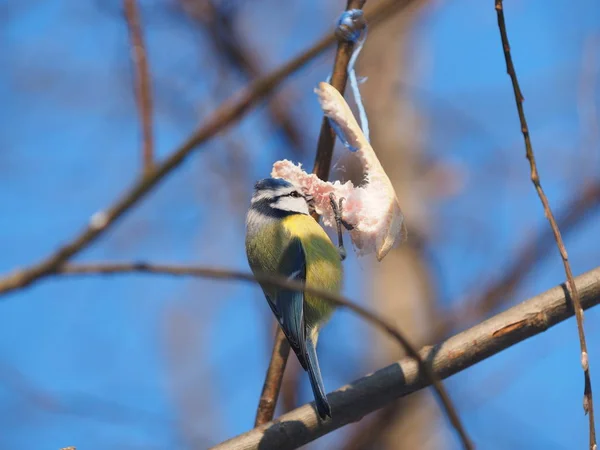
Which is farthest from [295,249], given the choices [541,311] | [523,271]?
[523,271]

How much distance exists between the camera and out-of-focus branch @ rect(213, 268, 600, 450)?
64.1 inches

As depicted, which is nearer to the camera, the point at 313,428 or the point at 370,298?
the point at 313,428

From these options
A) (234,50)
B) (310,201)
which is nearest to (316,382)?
(310,201)

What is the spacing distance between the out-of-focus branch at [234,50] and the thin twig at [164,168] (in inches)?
116

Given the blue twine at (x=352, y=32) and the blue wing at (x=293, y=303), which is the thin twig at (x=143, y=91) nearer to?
the blue twine at (x=352, y=32)

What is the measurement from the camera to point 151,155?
39.9 inches

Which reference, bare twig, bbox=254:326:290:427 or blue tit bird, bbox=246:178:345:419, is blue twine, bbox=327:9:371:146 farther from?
bare twig, bbox=254:326:290:427

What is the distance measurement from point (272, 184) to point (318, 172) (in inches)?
16.1

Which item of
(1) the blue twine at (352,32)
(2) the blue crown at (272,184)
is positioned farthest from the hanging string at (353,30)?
(2) the blue crown at (272,184)

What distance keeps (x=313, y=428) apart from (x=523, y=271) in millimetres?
1775

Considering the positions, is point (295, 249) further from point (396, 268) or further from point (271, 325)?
point (396, 268)

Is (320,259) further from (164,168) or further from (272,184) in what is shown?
(164,168)

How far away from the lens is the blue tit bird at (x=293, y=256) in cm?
207

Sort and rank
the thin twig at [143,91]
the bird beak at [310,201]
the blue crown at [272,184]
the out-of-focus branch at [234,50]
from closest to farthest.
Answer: the thin twig at [143,91] → the bird beak at [310,201] → the blue crown at [272,184] → the out-of-focus branch at [234,50]
